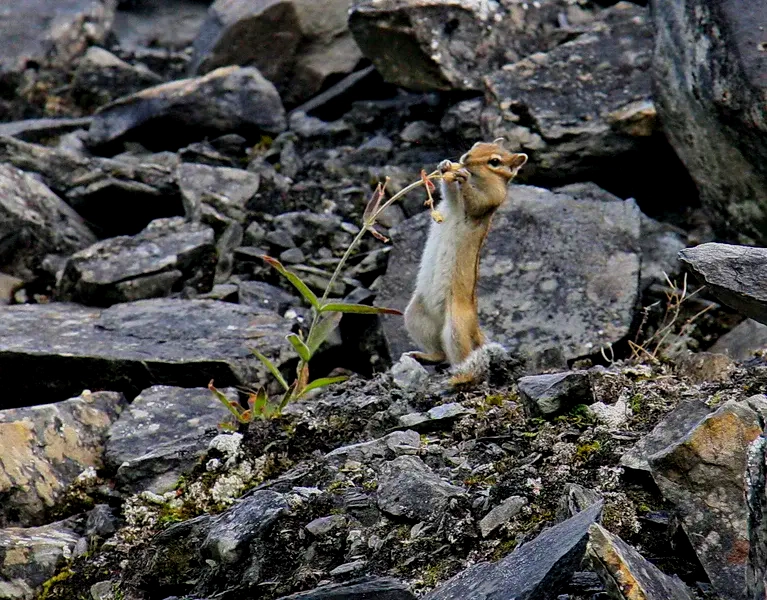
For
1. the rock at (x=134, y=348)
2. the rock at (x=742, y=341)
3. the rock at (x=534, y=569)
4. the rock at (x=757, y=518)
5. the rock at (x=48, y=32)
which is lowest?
the rock at (x=742, y=341)

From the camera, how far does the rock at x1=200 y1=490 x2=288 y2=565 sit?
5027 mm

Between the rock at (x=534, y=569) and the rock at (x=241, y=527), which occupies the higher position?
the rock at (x=534, y=569)

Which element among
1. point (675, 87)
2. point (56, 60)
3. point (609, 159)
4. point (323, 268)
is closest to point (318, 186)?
point (323, 268)

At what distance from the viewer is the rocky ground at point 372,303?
4824 millimetres

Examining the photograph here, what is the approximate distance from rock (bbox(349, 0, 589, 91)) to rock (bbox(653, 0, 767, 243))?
217cm

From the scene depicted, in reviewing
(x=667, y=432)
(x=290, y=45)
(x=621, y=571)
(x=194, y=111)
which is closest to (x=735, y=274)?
(x=667, y=432)

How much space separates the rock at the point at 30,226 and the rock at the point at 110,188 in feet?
0.87

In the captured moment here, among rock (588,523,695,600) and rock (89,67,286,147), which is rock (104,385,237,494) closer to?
rock (588,523,695,600)

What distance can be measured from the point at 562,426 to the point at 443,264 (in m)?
2.63

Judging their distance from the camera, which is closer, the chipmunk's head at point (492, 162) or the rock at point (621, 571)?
the rock at point (621, 571)

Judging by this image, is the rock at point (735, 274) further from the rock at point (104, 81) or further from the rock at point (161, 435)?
the rock at point (104, 81)

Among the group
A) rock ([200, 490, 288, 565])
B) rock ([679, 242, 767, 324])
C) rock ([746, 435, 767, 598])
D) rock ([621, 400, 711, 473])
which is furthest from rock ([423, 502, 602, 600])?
rock ([679, 242, 767, 324])

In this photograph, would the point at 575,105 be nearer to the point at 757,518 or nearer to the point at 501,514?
the point at 501,514

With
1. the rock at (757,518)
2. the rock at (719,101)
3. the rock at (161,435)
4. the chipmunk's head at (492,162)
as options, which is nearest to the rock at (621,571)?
the rock at (757,518)
